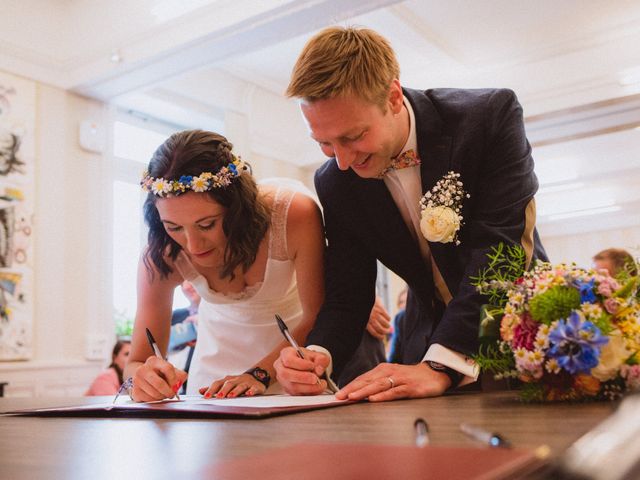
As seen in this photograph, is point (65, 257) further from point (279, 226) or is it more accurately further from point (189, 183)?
point (189, 183)

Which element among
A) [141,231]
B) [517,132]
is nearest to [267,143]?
[141,231]

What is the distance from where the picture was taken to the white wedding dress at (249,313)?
2.28 meters

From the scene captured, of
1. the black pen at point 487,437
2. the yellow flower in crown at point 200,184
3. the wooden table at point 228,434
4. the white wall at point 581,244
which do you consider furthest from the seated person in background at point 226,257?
the white wall at point 581,244

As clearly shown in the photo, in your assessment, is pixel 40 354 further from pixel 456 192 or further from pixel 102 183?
pixel 456 192

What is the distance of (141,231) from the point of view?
6.88 metres

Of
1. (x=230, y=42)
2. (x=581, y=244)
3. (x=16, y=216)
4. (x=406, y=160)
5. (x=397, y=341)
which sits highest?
(x=230, y=42)

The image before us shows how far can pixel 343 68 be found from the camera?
162 centimetres

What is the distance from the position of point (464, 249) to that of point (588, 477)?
130 centimetres

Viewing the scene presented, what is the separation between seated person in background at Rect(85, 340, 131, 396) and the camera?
15.9ft

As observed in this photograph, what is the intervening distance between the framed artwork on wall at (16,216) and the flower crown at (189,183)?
137 inches

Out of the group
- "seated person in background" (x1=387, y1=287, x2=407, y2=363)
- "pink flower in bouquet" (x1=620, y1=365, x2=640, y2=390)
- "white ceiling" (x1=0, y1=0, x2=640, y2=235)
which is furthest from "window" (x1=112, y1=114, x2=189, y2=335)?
"pink flower in bouquet" (x1=620, y1=365, x2=640, y2=390)

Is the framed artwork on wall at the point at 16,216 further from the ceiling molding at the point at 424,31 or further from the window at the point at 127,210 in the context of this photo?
the ceiling molding at the point at 424,31

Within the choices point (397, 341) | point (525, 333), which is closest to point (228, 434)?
point (525, 333)

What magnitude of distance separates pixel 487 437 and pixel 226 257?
62.9 inches
